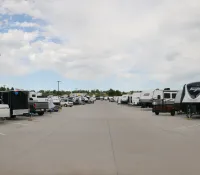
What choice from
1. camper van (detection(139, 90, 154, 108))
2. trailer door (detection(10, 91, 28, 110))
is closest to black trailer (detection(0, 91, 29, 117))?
trailer door (detection(10, 91, 28, 110))

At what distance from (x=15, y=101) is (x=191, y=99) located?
14048mm

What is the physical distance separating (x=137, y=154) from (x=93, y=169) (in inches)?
89.3

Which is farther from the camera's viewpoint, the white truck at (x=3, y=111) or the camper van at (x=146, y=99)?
the camper van at (x=146, y=99)

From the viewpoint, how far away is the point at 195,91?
25.1 meters

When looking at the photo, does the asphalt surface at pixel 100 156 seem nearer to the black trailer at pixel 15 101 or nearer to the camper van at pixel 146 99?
the black trailer at pixel 15 101

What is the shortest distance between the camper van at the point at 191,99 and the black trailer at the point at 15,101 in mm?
12985

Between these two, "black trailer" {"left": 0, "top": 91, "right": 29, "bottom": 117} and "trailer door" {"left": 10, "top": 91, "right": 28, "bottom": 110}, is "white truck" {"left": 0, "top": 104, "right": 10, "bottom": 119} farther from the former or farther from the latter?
"trailer door" {"left": 10, "top": 91, "right": 28, "bottom": 110}

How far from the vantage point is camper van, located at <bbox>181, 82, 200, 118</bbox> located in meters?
24.7

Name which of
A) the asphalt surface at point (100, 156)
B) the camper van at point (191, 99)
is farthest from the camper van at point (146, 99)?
the asphalt surface at point (100, 156)

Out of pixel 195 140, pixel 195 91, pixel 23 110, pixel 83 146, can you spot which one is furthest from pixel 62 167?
pixel 195 91

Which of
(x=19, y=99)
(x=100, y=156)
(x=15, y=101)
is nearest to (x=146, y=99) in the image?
(x=19, y=99)

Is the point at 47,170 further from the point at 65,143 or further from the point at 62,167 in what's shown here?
the point at 65,143

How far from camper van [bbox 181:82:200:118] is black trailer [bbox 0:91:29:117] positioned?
13.0 m

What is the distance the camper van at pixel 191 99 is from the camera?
2470 cm
